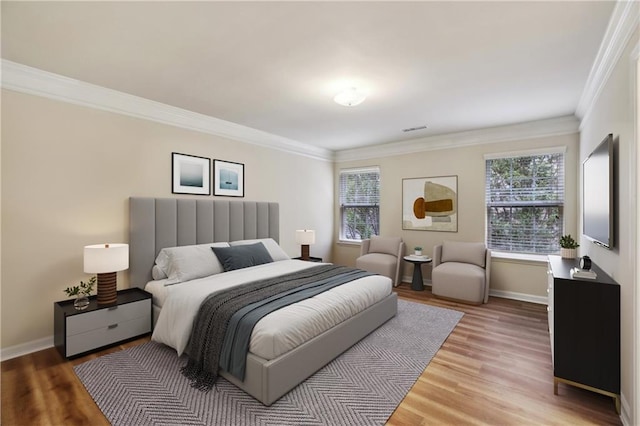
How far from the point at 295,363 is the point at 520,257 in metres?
3.90

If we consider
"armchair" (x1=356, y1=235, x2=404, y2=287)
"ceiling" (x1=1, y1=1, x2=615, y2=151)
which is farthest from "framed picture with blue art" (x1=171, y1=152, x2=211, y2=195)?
"armchair" (x1=356, y1=235, x2=404, y2=287)

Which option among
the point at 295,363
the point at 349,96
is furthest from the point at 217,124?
the point at 295,363

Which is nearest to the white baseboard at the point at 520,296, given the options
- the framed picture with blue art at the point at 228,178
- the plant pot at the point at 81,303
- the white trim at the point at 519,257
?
the white trim at the point at 519,257

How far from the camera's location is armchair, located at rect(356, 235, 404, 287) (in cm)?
506

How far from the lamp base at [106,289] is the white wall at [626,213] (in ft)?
13.0

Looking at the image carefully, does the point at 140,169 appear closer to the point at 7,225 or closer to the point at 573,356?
the point at 7,225

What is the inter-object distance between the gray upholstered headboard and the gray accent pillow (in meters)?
0.39

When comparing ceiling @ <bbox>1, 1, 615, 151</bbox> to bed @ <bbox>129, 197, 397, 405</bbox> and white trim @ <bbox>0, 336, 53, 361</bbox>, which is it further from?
white trim @ <bbox>0, 336, 53, 361</bbox>

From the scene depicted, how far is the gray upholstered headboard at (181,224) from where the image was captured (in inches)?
131

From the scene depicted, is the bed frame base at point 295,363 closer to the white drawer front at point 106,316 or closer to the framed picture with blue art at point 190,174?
the white drawer front at point 106,316

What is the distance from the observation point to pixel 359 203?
20.4ft

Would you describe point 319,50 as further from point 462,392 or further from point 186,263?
point 462,392

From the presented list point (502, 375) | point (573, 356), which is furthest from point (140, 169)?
point (573, 356)

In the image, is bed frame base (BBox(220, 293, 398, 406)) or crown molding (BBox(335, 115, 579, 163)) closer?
bed frame base (BBox(220, 293, 398, 406))
